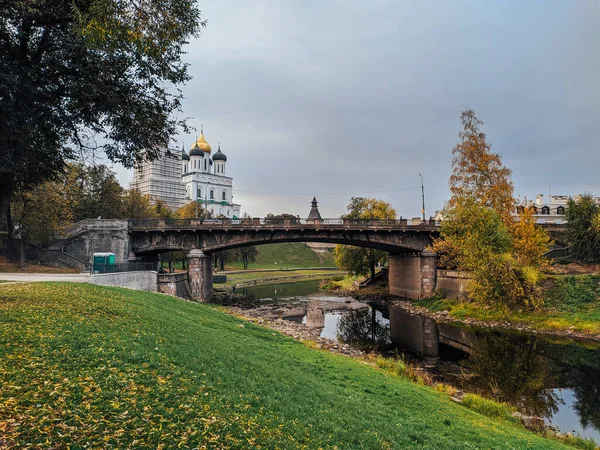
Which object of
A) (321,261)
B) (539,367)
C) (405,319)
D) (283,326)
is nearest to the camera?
(539,367)

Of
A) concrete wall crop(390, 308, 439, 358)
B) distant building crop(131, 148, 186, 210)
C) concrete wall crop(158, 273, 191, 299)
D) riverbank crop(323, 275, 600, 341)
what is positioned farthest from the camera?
distant building crop(131, 148, 186, 210)

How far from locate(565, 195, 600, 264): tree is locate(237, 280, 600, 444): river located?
1936 centimetres

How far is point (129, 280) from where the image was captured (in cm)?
3244

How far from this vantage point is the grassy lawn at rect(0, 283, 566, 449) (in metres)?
6.04

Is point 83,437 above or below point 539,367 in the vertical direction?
above

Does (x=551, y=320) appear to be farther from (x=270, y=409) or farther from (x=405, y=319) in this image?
(x=270, y=409)

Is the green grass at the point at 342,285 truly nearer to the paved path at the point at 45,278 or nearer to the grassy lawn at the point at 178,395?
the paved path at the point at 45,278

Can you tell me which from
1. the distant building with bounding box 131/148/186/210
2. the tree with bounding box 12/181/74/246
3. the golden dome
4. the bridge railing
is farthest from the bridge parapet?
the golden dome

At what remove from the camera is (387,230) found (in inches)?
1864

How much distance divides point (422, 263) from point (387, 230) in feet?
19.8

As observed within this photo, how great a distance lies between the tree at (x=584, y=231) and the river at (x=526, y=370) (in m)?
19.4

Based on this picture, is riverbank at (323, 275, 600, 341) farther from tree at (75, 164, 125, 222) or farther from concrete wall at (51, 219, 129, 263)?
tree at (75, 164, 125, 222)

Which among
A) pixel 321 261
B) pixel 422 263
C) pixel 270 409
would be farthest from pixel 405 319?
pixel 321 261

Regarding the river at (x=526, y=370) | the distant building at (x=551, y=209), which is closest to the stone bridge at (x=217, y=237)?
the river at (x=526, y=370)
